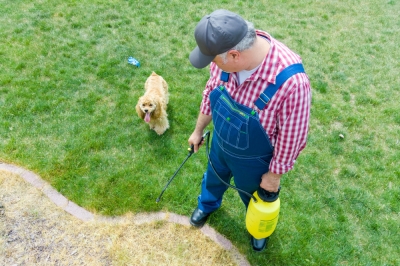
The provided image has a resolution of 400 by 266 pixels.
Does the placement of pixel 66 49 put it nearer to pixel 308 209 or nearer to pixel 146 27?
pixel 146 27

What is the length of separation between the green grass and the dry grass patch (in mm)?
227

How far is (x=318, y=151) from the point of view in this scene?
4.45 m

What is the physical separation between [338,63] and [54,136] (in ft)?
17.4

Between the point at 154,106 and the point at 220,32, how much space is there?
256 centimetres

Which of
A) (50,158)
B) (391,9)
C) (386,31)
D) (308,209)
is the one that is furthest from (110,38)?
(391,9)

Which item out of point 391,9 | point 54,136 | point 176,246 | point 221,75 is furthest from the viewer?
point 391,9

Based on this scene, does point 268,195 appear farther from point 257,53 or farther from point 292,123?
point 257,53

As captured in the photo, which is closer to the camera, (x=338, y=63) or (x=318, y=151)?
(x=318, y=151)

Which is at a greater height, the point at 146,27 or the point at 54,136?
the point at 146,27

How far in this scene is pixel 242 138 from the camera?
2.30 meters

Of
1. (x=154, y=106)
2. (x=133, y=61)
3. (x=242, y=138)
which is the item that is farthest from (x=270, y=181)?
(x=133, y=61)

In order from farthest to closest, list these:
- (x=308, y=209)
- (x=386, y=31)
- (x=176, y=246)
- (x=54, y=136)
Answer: (x=386, y=31) → (x=54, y=136) → (x=308, y=209) → (x=176, y=246)

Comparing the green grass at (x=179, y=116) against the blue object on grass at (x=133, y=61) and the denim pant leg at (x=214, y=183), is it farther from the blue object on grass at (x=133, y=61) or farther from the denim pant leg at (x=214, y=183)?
the denim pant leg at (x=214, y=183)

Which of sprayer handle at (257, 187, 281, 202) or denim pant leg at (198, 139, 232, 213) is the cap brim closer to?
denim pant leg at (198, 139, 232, 213)
